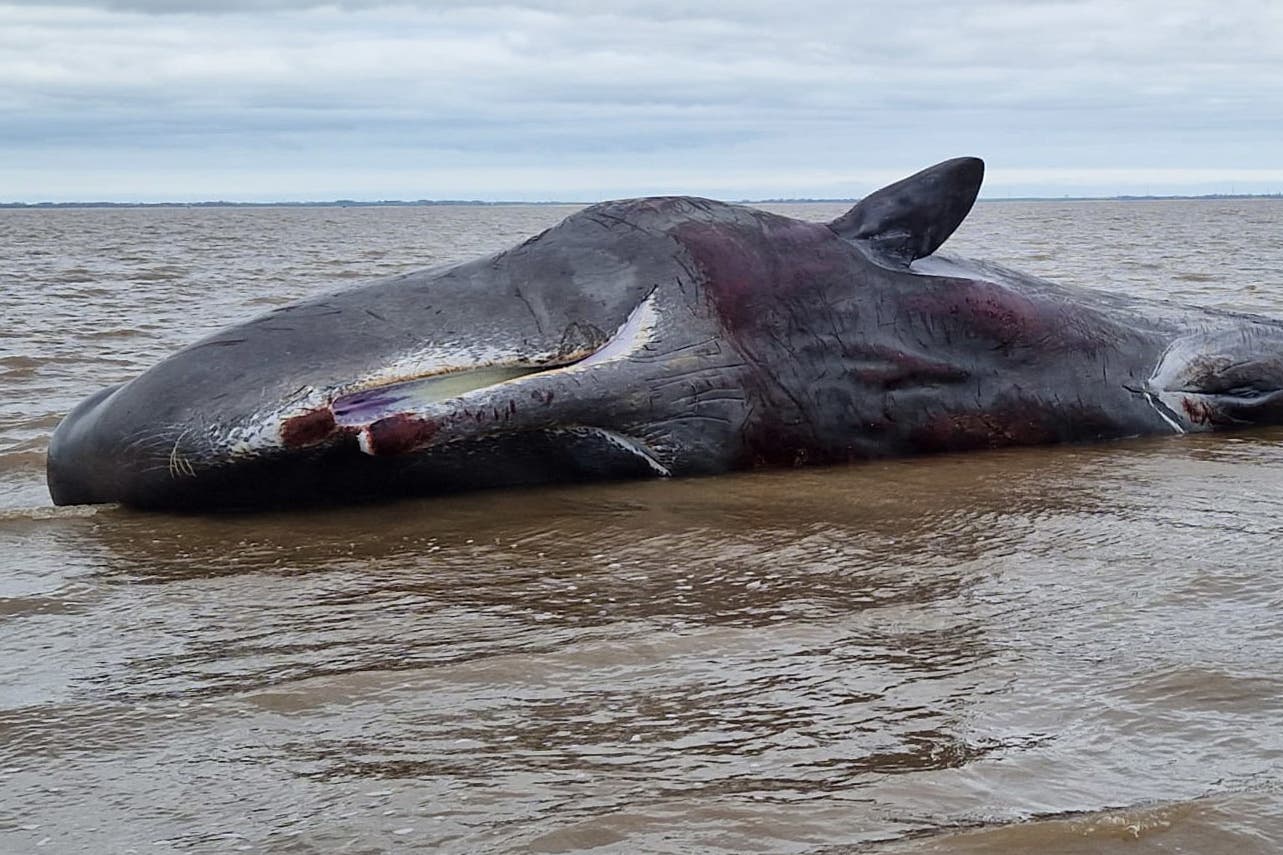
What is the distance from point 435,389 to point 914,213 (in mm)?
2022

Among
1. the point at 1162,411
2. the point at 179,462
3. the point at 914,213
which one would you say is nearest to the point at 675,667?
the point at 179,462

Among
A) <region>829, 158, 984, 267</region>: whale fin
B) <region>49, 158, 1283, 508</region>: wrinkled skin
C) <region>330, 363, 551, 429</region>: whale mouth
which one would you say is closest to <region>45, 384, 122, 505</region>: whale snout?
<region>49, 158, 1283, 508</region>: wrinkled skin

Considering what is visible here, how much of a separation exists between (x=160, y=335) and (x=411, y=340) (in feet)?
23.6

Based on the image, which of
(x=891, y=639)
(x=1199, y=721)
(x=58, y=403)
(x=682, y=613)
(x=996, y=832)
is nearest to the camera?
(x=996, y=832)

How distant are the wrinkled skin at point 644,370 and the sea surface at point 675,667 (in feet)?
→ 0.52

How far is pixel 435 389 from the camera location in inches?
196

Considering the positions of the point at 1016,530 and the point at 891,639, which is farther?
the point at 1016,530

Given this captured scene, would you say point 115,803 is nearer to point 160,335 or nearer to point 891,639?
point 891,639

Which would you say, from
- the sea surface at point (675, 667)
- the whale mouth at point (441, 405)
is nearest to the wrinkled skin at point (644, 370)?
the whale mouth at point (441, 405)

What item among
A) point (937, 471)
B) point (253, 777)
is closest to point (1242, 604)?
point (937, 471)

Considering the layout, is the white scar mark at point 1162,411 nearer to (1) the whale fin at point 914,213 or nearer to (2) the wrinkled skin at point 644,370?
(2) the wrinkled skin at point 644,370

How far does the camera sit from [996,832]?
2271 mm

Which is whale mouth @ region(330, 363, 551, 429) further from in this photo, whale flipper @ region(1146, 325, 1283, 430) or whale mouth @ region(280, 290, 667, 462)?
whale flipper @ region(1146, 325, 1283, 430)

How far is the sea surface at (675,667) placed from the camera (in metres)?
2.40
